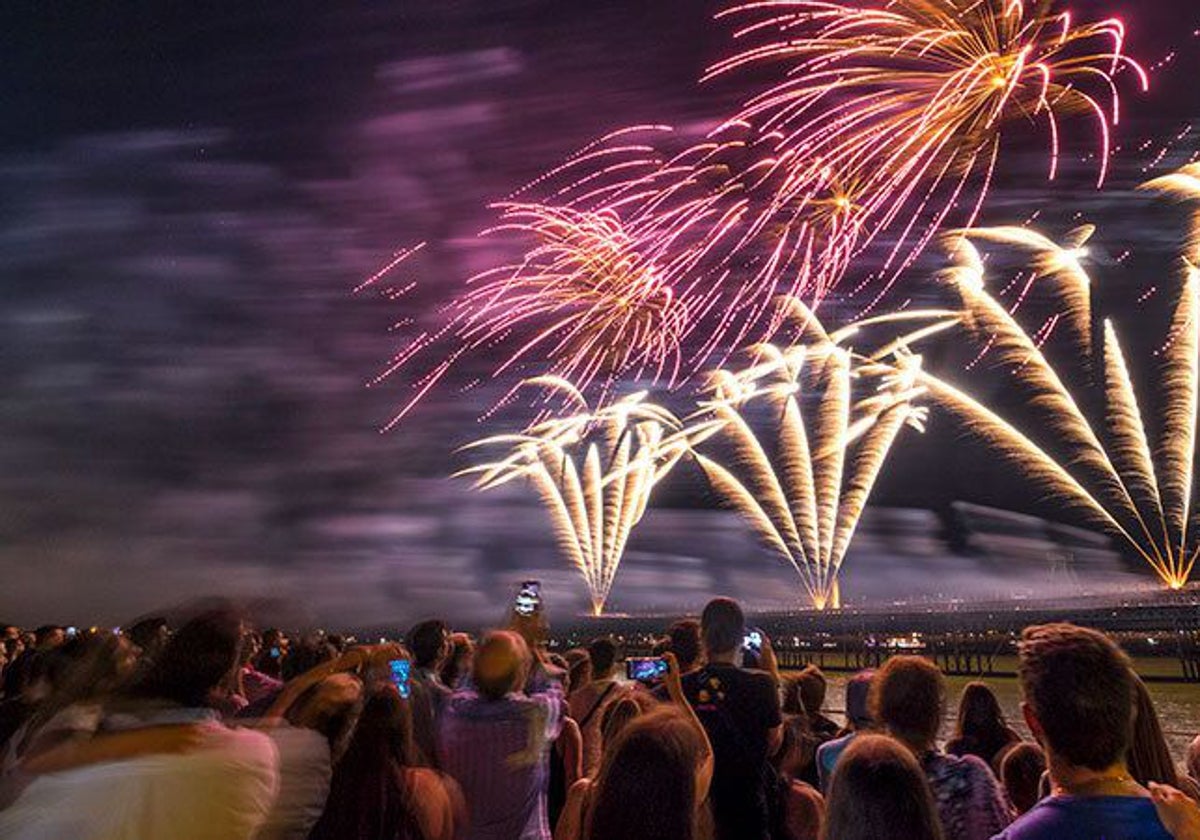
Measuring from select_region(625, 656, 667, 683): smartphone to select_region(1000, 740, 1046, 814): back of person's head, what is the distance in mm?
1961

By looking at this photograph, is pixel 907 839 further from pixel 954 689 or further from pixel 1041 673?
pixel 954 689

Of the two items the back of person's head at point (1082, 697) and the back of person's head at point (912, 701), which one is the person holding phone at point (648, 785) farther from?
the back of person's head at point (912, 701)

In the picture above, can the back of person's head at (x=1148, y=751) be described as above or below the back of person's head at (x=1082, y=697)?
below

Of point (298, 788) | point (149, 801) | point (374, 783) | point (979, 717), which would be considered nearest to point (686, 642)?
point (979, 717)

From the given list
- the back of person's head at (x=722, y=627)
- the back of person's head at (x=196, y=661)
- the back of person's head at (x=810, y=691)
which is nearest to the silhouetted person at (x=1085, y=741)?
the back of person's head at (x=722, y=627)

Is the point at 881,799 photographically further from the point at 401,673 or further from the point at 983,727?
the point at 401,673

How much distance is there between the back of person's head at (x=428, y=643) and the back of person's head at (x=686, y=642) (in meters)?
1.84

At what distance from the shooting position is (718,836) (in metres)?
4.55

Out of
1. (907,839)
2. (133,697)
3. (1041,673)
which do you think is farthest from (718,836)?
(133,697)

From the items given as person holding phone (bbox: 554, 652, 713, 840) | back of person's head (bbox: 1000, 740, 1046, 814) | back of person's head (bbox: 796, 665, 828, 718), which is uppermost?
person holding phone (bbox: 554, 652, 713, 840)

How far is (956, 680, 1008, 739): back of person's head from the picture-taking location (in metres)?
5.08

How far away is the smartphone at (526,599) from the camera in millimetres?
9023

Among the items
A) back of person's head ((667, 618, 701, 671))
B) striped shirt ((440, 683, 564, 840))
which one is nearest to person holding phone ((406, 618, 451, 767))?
striped shirt ((440, 683, 564, 840))

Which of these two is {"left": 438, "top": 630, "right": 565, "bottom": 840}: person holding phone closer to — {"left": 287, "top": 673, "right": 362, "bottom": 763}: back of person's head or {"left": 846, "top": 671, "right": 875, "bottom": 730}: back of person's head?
{"left": 287, "top": 673, "right": 362, "bottom": 763}: back of person's head
